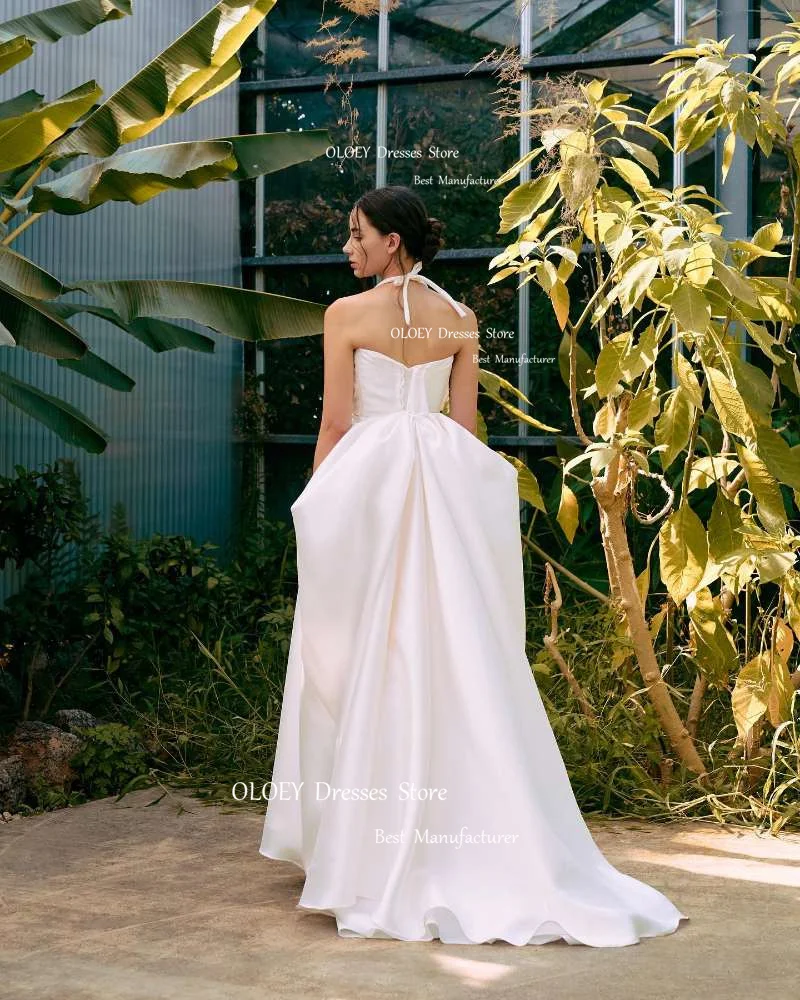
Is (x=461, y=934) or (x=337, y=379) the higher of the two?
(x=337, y=379)

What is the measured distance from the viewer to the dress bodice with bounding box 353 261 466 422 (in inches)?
121

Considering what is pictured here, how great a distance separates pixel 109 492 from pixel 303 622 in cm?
320

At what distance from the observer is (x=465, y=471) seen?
3010mm

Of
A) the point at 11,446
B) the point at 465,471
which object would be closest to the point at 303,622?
the point at 465,471

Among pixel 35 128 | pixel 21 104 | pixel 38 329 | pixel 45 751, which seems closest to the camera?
pixel 35 128

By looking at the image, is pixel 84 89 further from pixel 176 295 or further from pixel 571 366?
pixel 571 366

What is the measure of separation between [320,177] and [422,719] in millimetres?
4427

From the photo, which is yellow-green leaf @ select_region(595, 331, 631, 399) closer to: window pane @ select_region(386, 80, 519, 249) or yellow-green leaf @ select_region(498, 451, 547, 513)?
yellow-green leaf @ select_region(498, 451, 547, 513)

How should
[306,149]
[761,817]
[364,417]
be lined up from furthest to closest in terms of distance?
[306,149], [761,817], [364,417]

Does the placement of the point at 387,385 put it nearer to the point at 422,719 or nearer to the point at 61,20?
the point at 422,719

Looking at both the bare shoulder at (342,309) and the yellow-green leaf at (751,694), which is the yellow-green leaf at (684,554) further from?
the bare shoulder at (342,309)

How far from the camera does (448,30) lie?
6.32m

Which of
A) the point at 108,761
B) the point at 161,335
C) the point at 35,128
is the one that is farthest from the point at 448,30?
the point at 108,761

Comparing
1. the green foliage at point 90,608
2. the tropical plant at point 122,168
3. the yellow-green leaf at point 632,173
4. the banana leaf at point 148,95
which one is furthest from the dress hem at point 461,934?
the banana leaf at point 148,95
